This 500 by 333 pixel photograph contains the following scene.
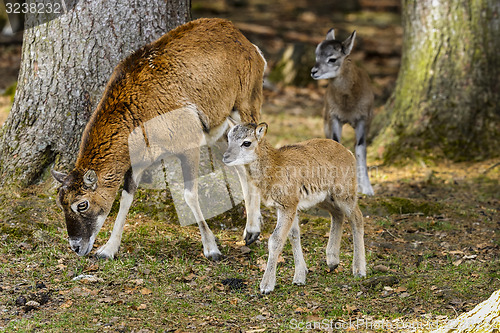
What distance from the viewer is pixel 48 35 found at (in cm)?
785

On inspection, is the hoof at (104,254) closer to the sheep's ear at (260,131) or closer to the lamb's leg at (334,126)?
the sheep's ear at (260,131)

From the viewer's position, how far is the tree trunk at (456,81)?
11.1 meters

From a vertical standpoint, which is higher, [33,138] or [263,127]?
[263,127]

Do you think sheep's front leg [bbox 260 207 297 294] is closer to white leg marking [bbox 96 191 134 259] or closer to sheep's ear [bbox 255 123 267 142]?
sheep's ear [bbox 255 123 267 142]

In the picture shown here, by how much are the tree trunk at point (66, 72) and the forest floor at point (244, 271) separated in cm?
40

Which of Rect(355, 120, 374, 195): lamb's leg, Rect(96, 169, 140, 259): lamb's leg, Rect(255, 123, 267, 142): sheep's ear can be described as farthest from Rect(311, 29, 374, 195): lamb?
Rect(96, 169, 140, 259): lamb's leg

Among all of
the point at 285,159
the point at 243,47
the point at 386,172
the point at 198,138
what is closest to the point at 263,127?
the point at 285,159

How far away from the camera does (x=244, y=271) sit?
688 centimetres

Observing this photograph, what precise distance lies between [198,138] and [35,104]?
2279 millimetres

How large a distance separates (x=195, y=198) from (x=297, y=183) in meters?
1.47

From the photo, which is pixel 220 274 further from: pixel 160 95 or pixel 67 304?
pixel 160 95

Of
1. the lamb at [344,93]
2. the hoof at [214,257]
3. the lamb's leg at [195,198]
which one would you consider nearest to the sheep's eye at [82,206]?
the lamb's leg at [195,198]

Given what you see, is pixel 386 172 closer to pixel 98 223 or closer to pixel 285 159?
pixel 285 159

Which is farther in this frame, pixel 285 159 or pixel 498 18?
pixel 498 18
